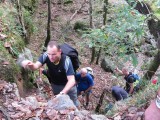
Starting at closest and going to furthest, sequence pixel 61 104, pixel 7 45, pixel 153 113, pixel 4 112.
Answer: pixel 153 113
pixel 4 112
pixel 61 104
pixel 7 45

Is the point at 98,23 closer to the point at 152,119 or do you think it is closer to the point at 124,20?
the point at 124,20

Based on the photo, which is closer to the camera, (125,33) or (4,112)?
(4,112)

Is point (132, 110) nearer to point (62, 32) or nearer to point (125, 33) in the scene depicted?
point (125, 33)

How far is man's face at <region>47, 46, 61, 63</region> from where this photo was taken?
479 centimetres

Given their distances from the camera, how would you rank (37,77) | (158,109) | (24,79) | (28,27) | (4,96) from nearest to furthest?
(158,109) < (4,96) < (24,79) < (37,77) < (28,27)

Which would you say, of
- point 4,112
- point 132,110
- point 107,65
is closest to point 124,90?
point 132,110

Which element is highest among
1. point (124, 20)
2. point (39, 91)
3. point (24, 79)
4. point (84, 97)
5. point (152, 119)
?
point (124, 20)

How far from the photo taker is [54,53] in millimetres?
4824

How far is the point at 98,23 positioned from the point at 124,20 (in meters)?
10.2

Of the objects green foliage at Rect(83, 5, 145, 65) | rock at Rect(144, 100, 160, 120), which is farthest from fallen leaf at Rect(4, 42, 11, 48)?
rock at Rect(144, 100, 160, 120)

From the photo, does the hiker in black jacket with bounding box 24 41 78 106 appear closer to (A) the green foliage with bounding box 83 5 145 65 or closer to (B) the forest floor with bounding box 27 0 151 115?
(A) the green foliage with bounding box 83 5 145 65

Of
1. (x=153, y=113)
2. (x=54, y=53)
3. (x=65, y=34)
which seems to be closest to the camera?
(x=153, y=113)

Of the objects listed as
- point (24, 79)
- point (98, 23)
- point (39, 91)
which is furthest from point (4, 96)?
point (98, 23)

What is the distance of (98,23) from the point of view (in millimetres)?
15234
